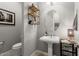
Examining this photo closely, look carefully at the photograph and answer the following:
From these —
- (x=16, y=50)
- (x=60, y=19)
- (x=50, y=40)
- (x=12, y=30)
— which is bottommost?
(x=16, y=50)

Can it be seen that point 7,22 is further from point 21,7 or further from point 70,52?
point 70,52

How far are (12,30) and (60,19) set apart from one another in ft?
2.29

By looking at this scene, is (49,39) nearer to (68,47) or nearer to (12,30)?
(68,47)

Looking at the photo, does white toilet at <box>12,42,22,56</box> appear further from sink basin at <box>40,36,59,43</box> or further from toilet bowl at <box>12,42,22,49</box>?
sink basin at <box>40,36,59,43</box>

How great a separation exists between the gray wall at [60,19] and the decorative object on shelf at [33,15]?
6 centimetres

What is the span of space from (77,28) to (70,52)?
351 mm

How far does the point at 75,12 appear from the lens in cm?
133

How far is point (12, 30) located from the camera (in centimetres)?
136

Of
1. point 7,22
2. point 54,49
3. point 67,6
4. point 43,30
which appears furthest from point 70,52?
point 7,22

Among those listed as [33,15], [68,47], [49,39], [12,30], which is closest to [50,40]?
[49,39]

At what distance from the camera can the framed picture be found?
1313 mm

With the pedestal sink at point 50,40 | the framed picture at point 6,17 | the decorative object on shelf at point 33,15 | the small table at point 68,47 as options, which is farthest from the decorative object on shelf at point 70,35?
the framed picture at point 6,17

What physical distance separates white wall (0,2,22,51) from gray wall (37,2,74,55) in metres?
0.29

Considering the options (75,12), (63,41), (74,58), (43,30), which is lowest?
(74,58)
